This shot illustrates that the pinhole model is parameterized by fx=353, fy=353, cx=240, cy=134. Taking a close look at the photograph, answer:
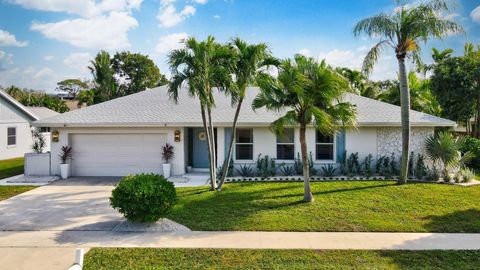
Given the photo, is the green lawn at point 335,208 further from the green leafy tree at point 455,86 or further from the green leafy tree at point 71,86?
the green leafy tree at point 71,86

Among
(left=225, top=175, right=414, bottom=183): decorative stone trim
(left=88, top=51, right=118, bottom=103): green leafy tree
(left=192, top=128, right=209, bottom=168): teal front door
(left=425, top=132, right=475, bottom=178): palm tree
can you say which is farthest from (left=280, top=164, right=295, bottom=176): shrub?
(left=88, top=51, right=118, bottom=103): green leafy tree

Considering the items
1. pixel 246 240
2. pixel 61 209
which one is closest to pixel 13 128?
pixel 61 209

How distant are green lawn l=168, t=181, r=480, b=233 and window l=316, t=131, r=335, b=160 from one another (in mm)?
2540

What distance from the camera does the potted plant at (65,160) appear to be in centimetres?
1652

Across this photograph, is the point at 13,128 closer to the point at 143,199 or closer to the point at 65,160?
the point at 65,160

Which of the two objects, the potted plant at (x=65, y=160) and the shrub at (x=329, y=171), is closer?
the shrub at (x=329, y=171)

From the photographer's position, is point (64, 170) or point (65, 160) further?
point (65, 160)

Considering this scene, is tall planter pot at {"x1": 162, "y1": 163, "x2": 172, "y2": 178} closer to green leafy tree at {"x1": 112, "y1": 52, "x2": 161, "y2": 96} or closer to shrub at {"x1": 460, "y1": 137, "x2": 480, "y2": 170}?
shrub at {"x1": 460, "y1": 137, "x2": 480, "y2": 170}

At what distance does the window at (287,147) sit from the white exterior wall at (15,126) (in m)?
19.8

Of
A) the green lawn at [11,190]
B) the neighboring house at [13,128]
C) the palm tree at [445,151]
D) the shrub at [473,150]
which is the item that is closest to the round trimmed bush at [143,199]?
the green lawn at [11,190]

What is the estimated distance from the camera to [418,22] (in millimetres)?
12969

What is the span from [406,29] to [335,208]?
7438mm

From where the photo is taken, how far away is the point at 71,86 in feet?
287

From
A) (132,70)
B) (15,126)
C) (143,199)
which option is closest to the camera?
(143,199)
